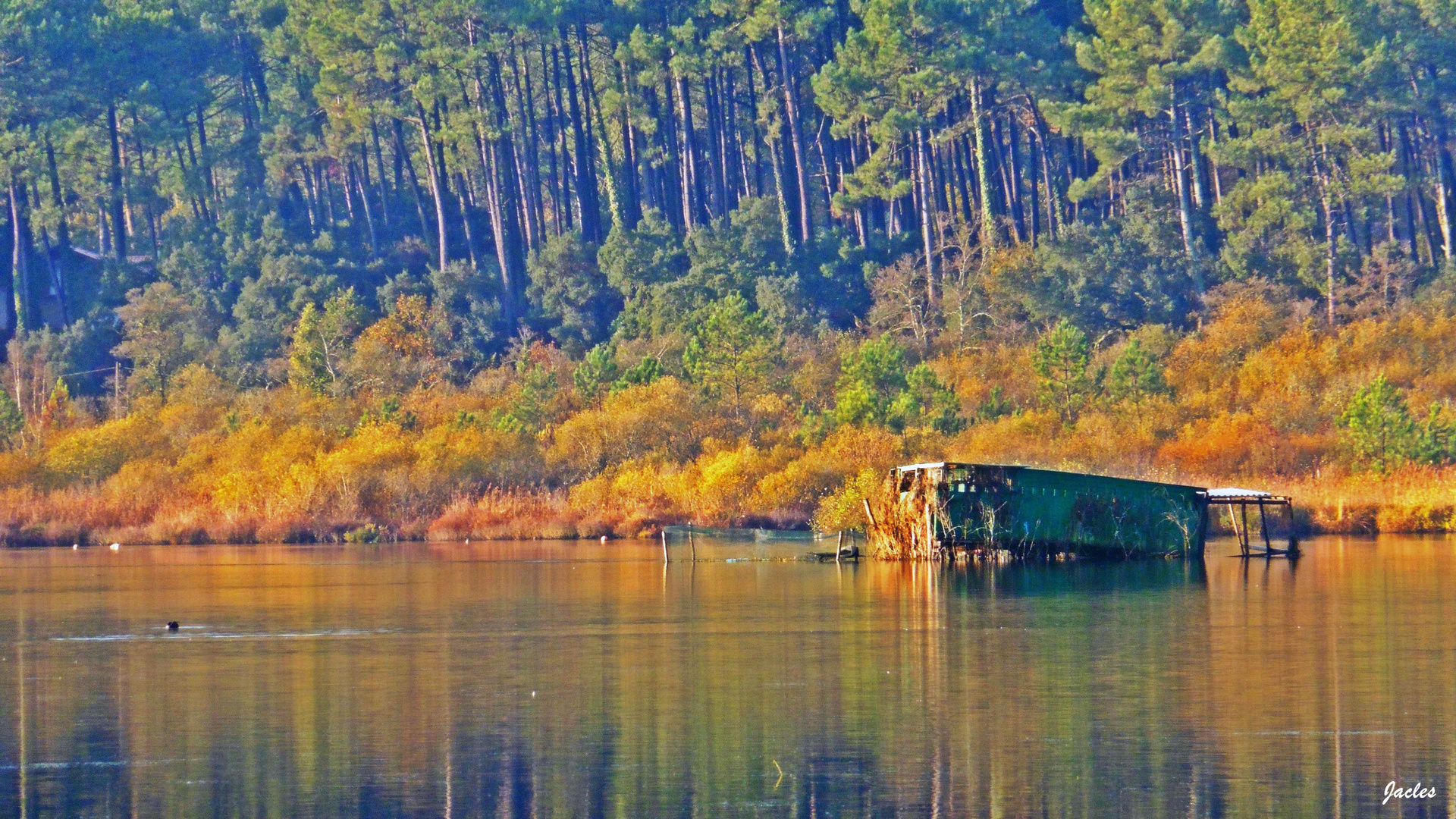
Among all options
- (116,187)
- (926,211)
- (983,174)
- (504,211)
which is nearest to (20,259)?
(116,187)

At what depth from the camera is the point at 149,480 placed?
220 feet

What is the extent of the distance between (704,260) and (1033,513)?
132 feet

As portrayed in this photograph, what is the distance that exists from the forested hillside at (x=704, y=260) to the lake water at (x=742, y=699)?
80.7ft

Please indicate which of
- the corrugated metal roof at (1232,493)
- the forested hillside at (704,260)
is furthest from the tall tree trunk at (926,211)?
the corrugated metal roof at (1232,493)

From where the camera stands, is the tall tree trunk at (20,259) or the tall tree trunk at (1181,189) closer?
the tall tree trunk at (1181,189)

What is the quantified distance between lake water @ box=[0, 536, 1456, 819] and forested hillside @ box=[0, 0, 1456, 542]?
80.7 ft

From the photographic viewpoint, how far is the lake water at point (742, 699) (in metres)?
16.8

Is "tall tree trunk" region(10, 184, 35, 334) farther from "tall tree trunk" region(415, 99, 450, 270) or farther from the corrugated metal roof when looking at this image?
the corrugated metal roof

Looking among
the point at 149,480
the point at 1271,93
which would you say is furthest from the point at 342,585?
the point at 1271,93

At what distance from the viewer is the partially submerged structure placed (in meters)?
44.6

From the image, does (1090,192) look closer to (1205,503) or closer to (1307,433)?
(1307,433)

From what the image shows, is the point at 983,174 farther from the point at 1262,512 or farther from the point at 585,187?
the point at 1262,512
